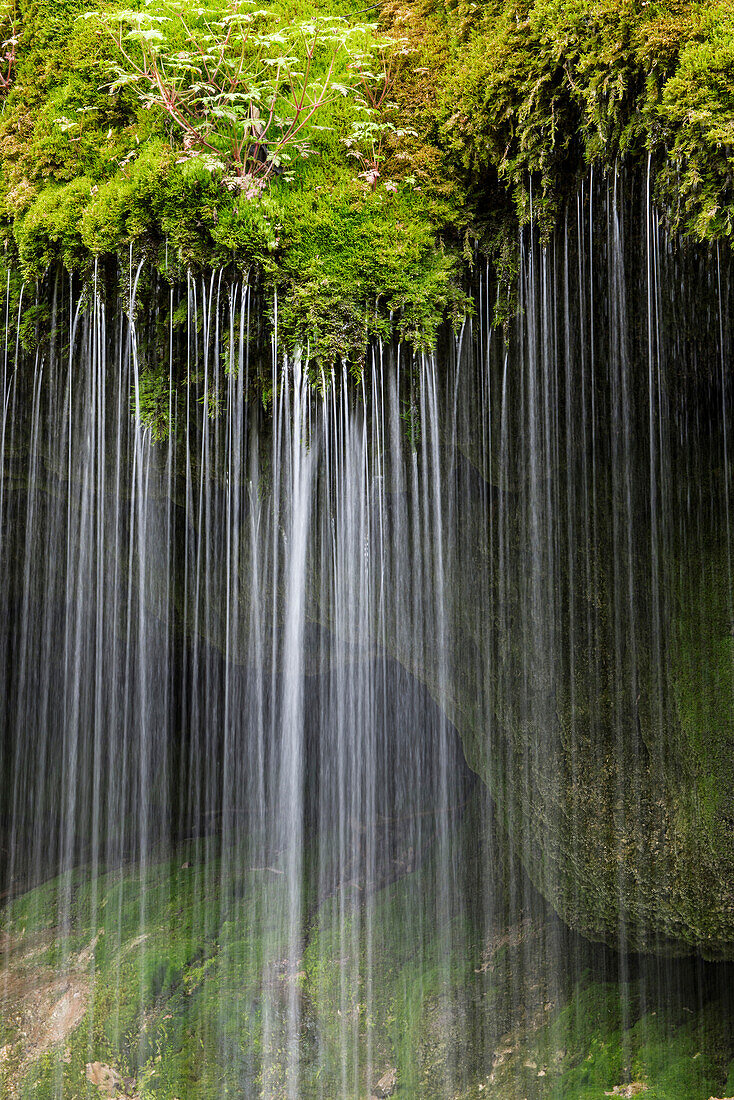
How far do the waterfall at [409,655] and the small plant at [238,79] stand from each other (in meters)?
0.66

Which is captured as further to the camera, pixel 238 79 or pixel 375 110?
pixel 375 110

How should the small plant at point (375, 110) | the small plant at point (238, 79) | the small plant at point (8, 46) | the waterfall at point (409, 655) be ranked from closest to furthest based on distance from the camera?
the small plant at point (238, 79) < the small plant at point (375, 110) < the waterfall at point (409, 655) < the small plant at point (8, 46)

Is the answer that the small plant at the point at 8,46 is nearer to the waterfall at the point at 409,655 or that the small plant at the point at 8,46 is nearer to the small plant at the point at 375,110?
the waterfall at the point at 409,655

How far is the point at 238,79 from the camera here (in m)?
3.29

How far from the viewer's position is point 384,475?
13.8 ft

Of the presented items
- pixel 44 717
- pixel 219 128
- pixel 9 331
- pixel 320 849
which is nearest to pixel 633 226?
pixel 219 128

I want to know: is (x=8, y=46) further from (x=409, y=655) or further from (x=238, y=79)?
(x=409, y=655)

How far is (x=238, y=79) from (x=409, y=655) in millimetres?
3577

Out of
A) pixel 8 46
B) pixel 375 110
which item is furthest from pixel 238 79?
pixel 8 46

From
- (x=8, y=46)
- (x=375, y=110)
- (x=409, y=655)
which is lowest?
(x=409, y=655)

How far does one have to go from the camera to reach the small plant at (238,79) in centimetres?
332

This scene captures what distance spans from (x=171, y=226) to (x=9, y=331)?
147cm

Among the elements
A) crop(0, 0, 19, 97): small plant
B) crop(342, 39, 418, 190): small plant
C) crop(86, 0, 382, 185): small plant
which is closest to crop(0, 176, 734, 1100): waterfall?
crop(86, 0, 382, 185): small plant

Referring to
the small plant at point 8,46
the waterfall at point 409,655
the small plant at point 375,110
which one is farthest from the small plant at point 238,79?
the small plant at point 8,46
